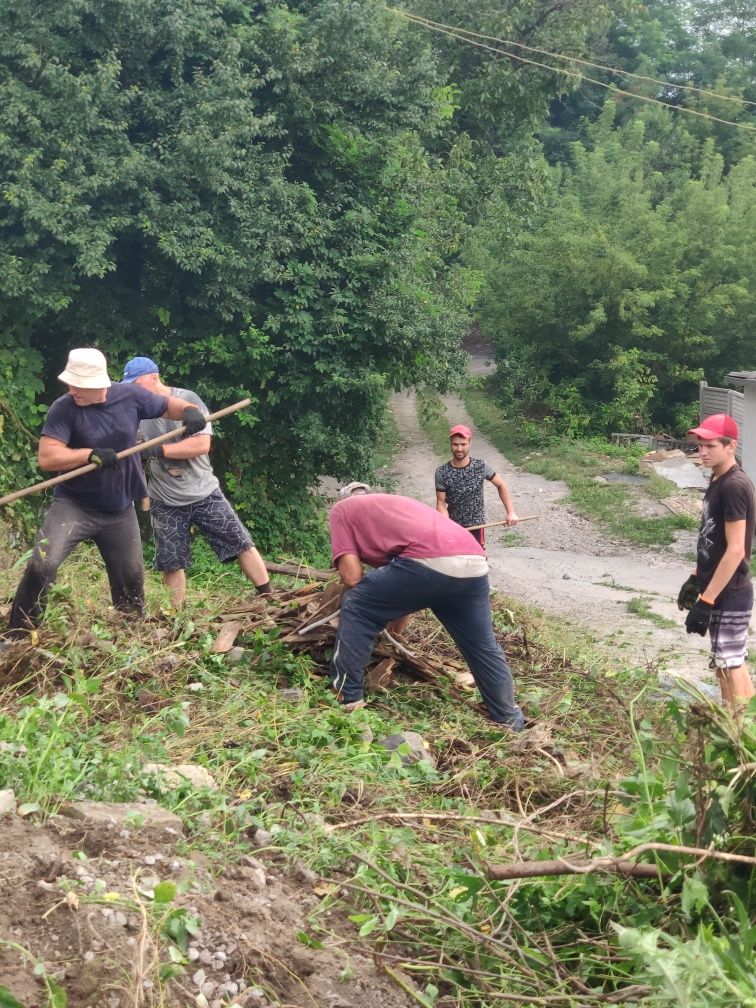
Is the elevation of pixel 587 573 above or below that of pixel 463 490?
below

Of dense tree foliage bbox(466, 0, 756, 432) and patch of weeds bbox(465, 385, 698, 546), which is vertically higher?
dense tree foliage bbox(466, 0, 756, 432)

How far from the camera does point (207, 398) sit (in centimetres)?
1283

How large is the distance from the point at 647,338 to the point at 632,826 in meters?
21.8

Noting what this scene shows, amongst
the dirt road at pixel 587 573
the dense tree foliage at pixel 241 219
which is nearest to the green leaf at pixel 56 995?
the dirt road at pixel 587 573

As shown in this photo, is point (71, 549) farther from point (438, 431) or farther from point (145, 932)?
point (438, 431)

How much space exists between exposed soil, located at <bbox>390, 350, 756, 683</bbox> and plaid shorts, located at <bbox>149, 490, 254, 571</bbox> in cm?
301

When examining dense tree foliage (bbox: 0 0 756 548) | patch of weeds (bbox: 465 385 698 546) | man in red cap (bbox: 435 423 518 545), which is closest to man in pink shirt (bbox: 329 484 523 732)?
man in red cap (bbox: 435 423 518 545)

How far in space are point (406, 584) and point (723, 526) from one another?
1.87m

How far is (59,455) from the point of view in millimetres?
6031

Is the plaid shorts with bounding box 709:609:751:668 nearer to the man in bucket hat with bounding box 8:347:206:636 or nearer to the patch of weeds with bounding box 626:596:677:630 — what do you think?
the man in bucket hat with bounding box 8:347:206:636

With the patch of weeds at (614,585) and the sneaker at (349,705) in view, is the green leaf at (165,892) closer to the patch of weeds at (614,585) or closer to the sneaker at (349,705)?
the sneaker at (349,705)

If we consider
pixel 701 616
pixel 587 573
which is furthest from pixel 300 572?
pixel 587 573

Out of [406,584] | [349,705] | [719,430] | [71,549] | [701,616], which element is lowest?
[349,705]

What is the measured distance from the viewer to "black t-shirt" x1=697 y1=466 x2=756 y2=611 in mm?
5996
